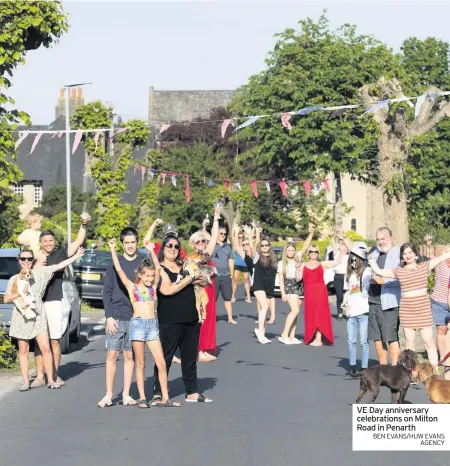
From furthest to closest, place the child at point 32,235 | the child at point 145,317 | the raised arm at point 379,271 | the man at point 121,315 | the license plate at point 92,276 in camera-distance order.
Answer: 1. the license plate at point 92,276
2. the child at point 32,235
3. the raised arm at point 379,271
4. the man at point 121,315
5. the child at point 145,317

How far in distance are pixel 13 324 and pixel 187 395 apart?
7.67 feet

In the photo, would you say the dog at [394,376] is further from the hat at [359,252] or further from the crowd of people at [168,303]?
the hat at [359,252]

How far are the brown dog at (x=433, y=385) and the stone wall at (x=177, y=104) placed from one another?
103783 mm

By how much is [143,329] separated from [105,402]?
834 mm

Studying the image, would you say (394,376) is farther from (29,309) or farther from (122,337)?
(29,309)

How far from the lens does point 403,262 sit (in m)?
13.5

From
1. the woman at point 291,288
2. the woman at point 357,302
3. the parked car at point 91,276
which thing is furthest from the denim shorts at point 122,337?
the parked car at point 91,276

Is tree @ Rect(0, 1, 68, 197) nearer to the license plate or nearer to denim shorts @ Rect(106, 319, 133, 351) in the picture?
denim shorts @ Rect(106, 319, 133, 351)

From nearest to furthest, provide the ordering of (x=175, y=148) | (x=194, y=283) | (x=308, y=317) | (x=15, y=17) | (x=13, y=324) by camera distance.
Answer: (x=194, y=283), (x=13, y=324), (x=15, y=17), (x=308, y=317), (x=175, y=148)

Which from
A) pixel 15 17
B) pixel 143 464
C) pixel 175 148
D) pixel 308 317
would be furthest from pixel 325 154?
pixel 143 464

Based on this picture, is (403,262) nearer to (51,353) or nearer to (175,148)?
(51,353)

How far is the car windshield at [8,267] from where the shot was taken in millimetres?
19312
